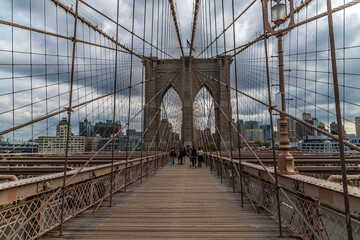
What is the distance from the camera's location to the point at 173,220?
317 cm

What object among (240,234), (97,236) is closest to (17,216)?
(97,236)

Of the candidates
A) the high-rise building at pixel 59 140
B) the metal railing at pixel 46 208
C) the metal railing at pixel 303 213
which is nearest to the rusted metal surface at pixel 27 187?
the metal railing at pixel 46 208

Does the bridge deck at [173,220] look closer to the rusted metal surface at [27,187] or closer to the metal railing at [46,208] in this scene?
the metal railing at [46,208]

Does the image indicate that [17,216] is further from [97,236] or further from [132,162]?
[132,162]

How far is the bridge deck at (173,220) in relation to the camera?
265cm

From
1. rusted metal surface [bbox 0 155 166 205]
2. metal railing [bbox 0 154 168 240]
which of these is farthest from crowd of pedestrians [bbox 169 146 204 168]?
rusted metal surface [bbox 0 155 166 205]

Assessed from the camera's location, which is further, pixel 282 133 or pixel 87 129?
pixel 87 129

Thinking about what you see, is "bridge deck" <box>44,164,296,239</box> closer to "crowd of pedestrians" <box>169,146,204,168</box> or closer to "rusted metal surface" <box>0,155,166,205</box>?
"rusted metal surface" <box>0,155,166,205</box>

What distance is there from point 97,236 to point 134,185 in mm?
3415

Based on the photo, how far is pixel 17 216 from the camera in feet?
7.24

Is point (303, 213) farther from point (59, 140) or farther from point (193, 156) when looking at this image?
point (59, 140)

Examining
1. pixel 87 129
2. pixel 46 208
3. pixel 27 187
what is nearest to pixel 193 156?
pixel 87 129

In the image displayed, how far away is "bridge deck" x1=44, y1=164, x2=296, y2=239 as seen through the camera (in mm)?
2652

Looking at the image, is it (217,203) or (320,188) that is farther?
(217,203)
